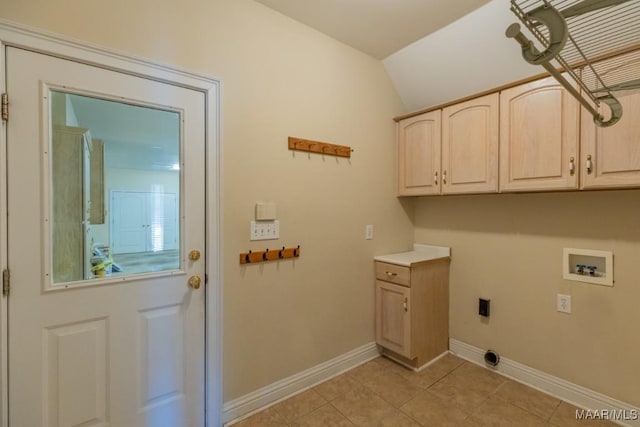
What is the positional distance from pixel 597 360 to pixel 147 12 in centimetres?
325

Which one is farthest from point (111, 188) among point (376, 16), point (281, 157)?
point (376, 16)

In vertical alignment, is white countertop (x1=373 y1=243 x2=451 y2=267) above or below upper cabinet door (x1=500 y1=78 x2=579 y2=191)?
below

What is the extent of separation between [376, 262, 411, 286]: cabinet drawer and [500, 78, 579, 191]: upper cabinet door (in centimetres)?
90

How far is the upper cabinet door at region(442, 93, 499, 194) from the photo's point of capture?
2068 mm

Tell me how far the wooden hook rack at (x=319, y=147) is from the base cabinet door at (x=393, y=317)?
43.6 inches

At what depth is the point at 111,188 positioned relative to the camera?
1.46 m

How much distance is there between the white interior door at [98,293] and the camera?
125 cm

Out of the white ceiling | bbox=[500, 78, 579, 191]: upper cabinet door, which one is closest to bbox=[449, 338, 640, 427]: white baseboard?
bbox=[500, 78, 579, 191]: upper cabinet door

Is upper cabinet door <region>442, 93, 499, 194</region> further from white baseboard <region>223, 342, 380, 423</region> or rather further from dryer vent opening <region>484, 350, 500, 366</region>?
white baseboard <region>223, 342, 380, 423</region>

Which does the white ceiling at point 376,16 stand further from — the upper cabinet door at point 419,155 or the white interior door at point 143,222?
the white interior door at point 143,222

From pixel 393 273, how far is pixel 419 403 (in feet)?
2.87

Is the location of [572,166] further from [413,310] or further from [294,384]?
[294,384]

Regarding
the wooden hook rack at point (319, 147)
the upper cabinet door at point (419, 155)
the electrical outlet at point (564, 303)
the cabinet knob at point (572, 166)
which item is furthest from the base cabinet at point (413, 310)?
the cabinet knob at point (572, 166)

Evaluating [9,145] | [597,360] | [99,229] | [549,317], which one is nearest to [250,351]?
[99,229]
